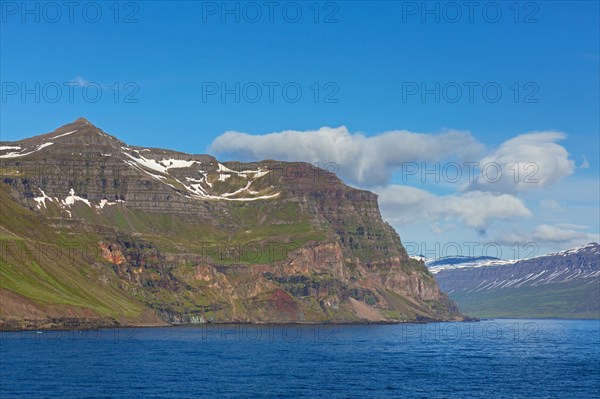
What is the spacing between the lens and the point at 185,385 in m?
147

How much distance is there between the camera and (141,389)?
458 ft

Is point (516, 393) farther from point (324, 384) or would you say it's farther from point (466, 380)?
point (324, 384)

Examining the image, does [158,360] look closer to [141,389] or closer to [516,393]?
[141,389]

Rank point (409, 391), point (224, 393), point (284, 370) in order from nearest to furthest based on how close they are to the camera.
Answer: point (224, 393), point (409, 391), point (284, 370)

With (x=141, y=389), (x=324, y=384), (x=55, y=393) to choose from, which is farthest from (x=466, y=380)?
(x=55, y=393)

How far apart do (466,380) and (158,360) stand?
7045 centimetres

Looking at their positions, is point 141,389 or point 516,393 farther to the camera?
point 516,393

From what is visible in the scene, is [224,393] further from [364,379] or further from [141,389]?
[364,379]

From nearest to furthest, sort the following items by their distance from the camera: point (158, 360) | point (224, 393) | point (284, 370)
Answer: point (224, 393)
point (284, 370)
point (158, 360)

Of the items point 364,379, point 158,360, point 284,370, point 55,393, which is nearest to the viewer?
point 55,393

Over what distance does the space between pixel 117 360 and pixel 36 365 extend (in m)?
24.1

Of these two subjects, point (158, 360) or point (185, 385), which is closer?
point (185, 385)

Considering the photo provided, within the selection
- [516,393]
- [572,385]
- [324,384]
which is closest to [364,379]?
[324,384]

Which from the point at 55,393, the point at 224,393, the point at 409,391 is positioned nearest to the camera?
the point at 55,393
